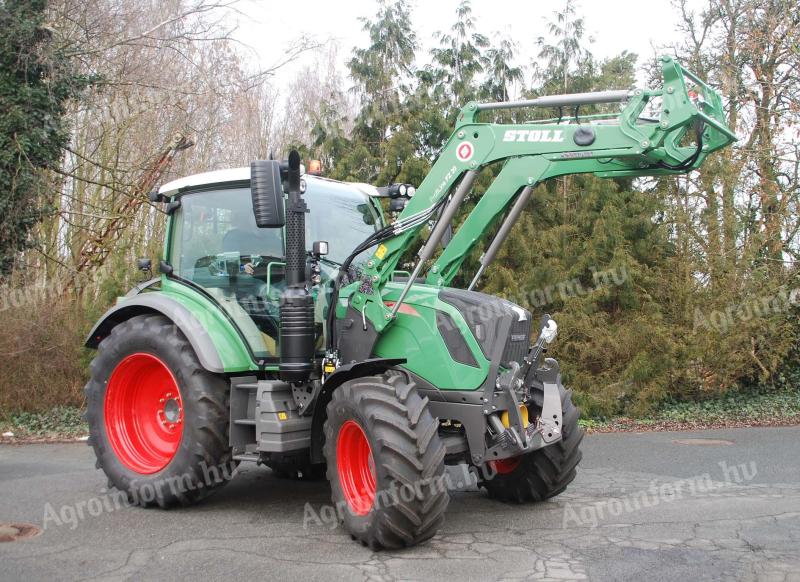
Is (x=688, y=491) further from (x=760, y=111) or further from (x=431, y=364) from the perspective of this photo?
(x=760, y=111)

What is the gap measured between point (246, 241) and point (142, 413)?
1.80 metres

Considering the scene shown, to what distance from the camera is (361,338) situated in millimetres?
5590

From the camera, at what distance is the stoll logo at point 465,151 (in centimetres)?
537

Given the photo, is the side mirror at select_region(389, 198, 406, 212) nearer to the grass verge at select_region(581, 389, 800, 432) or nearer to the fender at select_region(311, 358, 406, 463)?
the fender at select_region(311, 358, 406, 463)

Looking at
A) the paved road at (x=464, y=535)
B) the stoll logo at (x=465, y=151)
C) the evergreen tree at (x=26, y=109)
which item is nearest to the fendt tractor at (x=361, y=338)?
the stoll logo at (x=465, y=151)

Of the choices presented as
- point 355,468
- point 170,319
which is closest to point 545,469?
point 355,468

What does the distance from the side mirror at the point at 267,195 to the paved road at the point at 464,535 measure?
2111 millimetres

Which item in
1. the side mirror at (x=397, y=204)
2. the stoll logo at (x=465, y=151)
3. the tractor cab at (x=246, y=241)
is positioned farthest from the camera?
the side mirror at (x=397, y=204)

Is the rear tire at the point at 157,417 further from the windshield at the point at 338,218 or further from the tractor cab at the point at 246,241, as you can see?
the windshield at the point at 338,218

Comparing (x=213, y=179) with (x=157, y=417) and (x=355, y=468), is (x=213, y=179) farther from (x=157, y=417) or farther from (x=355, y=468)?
(x=355, y=468)

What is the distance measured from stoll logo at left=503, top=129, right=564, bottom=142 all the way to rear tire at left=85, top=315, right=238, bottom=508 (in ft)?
9.20

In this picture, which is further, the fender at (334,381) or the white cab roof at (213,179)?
the white cab roof at (213,179)

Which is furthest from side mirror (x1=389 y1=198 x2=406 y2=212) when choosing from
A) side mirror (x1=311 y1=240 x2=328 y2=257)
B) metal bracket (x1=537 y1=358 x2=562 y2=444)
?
metal bracket (x1=537 y1=358 x2=562 y2=444)

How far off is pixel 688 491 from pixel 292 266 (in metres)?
3.79
